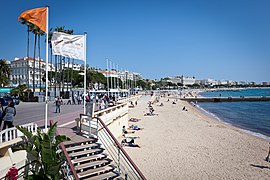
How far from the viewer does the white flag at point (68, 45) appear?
9.67 meters

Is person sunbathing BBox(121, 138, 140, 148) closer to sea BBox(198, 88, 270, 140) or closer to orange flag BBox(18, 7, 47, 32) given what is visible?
orange flag BBox(18, 7, 47, 32)

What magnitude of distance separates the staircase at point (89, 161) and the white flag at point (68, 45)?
13.6ft

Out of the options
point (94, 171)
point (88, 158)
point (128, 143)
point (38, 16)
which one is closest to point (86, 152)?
point (88, 158)

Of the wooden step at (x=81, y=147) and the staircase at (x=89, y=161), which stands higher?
the wooden step at (x=81, y=147)

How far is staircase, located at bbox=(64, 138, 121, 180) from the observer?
729 centimetres

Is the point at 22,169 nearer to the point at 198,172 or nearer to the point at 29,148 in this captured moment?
the point at 29,148

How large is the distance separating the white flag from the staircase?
163 inches

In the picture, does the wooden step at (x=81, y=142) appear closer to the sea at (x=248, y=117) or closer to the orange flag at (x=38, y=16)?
the orange flag at (x=38, y=16)

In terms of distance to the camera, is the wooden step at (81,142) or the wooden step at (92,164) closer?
the wooden step at (92,164)

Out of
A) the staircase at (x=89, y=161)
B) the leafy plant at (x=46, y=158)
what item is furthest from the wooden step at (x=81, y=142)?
the leafy plant at (x=46, y=158)

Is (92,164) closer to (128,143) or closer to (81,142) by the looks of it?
(81,142)

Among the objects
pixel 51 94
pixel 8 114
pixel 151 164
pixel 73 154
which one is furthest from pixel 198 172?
pixel 51 94

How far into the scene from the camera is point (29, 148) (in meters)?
5.68

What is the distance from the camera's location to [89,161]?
7.88 metres
